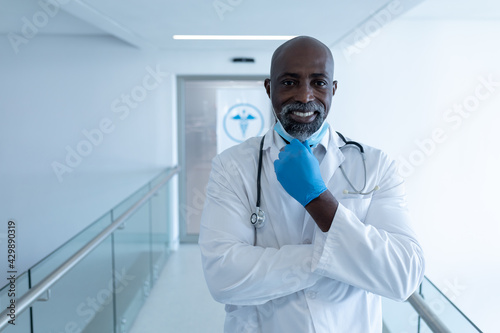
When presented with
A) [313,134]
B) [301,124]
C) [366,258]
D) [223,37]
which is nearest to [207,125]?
[223,37]

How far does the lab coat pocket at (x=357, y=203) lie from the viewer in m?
1.27

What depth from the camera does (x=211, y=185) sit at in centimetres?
132

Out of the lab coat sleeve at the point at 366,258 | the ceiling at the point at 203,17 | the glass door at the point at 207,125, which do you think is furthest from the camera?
the glass door at the point at 207,125

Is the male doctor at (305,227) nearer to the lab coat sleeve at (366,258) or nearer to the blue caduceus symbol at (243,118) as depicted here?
the lab coat sleeve at (366,258)

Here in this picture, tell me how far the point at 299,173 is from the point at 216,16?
8.28 ft

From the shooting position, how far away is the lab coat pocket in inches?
50.0

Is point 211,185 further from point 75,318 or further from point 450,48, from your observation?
point 450,48

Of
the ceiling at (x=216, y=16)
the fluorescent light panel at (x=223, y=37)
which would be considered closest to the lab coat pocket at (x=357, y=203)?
the ceiling at (x=216, y=16)

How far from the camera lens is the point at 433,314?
5.55 feet

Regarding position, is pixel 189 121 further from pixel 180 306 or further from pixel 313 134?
pixel 313 134

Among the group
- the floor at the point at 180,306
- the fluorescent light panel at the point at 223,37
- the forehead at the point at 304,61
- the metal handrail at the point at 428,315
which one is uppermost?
the fluorescent light panel at the point at 223,37

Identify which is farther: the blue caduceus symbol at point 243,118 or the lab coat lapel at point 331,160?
the blue caduceus symbol at point 243,118

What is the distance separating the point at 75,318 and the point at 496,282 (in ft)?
17.8

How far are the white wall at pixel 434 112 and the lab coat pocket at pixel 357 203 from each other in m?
4.15
